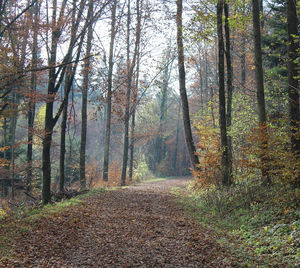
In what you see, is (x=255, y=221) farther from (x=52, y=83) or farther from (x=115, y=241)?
(x=52, y=83)

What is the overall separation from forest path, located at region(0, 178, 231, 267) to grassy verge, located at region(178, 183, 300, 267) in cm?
51

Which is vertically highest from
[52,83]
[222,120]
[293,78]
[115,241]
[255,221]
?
[52,83]

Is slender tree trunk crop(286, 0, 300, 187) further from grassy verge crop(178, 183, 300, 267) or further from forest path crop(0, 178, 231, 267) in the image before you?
forest path crop(0, 178, 231, 267)

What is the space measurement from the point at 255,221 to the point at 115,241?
3.43m

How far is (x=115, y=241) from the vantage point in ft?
21.5

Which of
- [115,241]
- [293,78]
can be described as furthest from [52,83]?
[293,78]

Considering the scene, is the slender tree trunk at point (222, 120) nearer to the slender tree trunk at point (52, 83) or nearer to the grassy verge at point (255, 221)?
the grassy verge at point (255, 221)

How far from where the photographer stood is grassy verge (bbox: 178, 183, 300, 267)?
5395 millimetres

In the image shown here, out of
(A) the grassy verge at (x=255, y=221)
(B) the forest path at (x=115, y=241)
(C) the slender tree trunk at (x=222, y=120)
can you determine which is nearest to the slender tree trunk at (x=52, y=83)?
(B) the forest path at (x=115, y=241)

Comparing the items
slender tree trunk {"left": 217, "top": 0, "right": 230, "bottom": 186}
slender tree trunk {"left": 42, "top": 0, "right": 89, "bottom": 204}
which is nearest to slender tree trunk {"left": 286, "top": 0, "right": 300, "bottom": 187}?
slender tree trunk {"left": 217, "top": 0, "right": 230, "bottom": 186}

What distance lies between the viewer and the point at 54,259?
17.9ft

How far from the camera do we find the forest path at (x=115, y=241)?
542 cm

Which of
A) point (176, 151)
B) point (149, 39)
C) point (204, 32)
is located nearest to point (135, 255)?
point (204, 32)

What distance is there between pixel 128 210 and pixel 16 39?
25.2 feet
